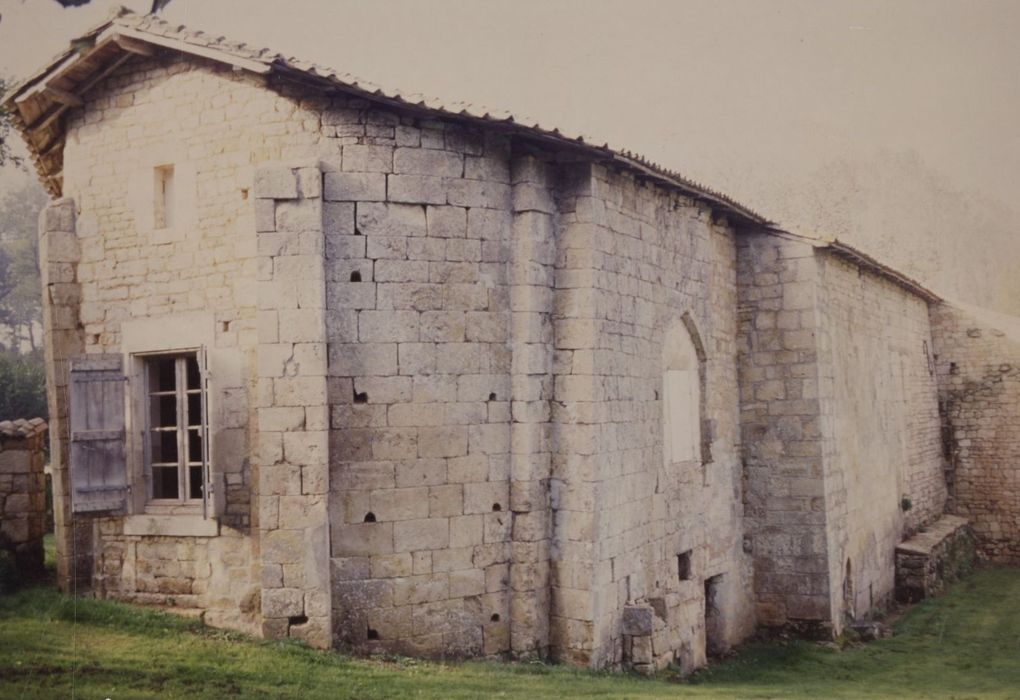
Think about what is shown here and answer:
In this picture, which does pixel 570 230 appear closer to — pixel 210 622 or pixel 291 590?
pixel 291 590

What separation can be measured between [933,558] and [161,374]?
13879 mm

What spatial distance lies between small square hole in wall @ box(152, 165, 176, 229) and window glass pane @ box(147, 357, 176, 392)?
135cm

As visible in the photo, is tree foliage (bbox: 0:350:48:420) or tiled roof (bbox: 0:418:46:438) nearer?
tiled roof (bbox: 0:418:46:438)

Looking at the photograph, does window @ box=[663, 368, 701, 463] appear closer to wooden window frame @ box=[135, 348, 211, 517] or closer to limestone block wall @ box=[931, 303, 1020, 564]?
wooden window frame @ box=[135, 348, 211, 517]

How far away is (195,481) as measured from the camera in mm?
8406

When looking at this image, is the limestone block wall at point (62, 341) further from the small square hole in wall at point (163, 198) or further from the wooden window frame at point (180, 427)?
the small square hole in wall at point (163, 198)

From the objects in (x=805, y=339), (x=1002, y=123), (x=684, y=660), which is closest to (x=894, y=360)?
(x=805, y=339)

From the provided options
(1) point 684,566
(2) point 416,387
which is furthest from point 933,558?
(2) point 416,387

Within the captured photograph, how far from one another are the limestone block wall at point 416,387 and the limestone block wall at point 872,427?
232 inches

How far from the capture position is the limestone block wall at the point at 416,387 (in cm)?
779

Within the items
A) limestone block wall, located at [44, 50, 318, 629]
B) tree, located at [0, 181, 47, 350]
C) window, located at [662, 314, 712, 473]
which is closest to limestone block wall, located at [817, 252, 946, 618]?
window, located at [662, 314, 712, 473]

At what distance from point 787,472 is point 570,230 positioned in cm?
555

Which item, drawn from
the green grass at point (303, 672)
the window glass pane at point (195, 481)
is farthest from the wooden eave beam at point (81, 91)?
the green grass at point (303, 672)

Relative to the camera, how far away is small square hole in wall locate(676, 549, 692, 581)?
34.9 ft
